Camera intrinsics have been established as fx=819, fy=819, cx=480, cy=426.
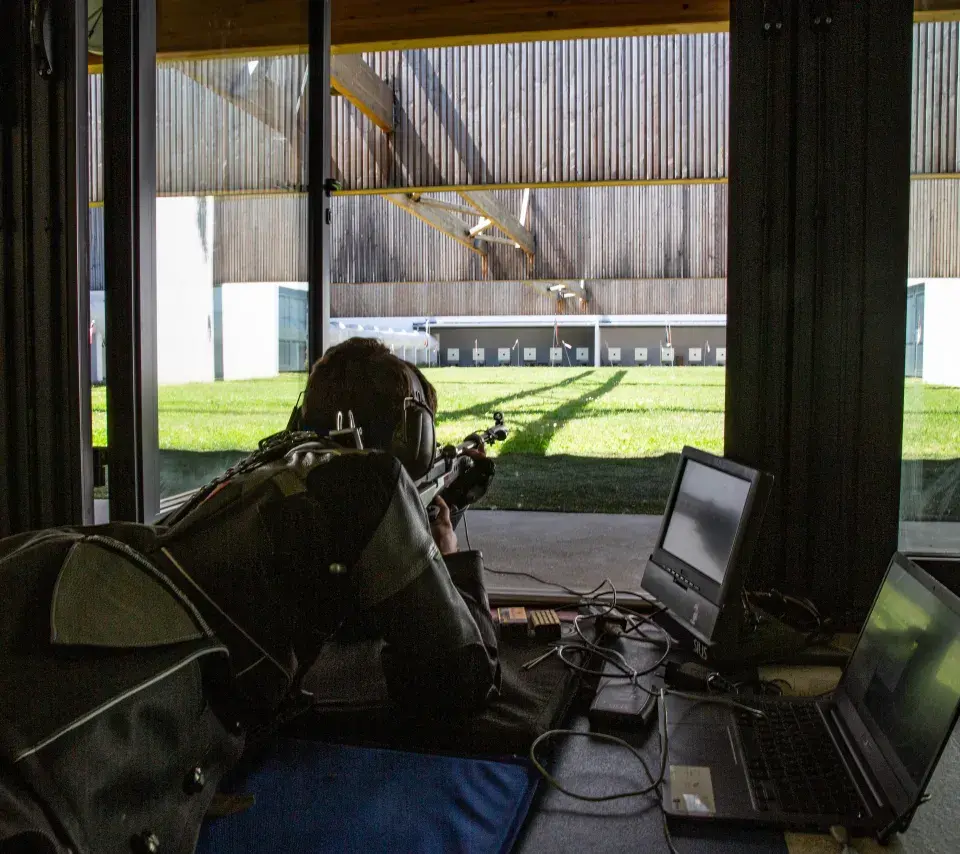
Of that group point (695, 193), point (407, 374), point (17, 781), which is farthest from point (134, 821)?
point (695, 193)

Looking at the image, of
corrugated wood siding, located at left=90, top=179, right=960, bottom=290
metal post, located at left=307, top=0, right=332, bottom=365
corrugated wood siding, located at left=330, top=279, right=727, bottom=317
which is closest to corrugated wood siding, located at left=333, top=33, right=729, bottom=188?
metal post, located at left=307, top=0, right=332, bottom=365

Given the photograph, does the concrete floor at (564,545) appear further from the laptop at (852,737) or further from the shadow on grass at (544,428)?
the shadow on grass at (544,428)

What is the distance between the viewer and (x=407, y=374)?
6.16 feet

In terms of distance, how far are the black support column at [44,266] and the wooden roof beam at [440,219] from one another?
128 inches

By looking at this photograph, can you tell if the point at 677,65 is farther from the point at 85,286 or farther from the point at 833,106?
the point at 85,286

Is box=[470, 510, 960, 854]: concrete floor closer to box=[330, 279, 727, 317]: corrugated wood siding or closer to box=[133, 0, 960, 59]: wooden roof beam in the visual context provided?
box=[133, 0, 960, 59]: wooden roof beam

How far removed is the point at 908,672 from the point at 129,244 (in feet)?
5.82

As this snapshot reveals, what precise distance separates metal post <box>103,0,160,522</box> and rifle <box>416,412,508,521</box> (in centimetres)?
67

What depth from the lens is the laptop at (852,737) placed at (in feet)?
3.51

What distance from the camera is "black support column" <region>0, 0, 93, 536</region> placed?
6.41 ft

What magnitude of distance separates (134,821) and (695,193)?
6098 millimetres

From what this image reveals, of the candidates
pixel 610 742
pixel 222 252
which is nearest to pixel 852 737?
pixel 610 742

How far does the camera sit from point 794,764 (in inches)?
50.0

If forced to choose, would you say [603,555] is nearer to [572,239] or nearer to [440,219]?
[440,219]
